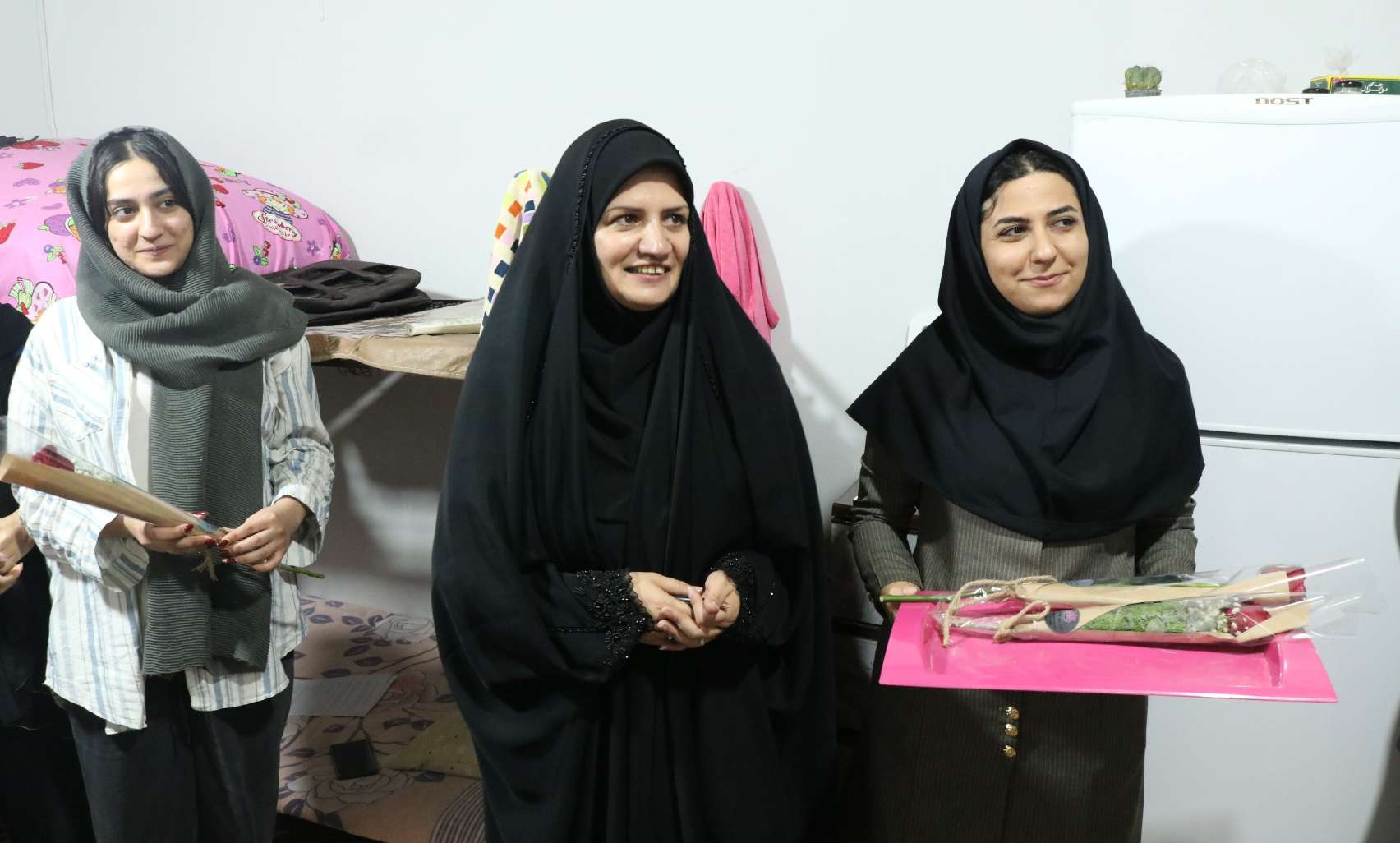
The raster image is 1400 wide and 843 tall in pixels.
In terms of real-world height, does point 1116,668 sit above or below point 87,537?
below

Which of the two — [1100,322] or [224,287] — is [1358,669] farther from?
[224,287]

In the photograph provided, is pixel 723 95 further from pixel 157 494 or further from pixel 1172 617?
pixel 1172 617

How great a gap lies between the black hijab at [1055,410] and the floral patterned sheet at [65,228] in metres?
1.46

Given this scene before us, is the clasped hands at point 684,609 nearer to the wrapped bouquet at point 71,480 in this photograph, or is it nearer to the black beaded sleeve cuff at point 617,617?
the black beaded sleeve cuff at point 617,617

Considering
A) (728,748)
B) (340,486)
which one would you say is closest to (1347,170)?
(728,748)

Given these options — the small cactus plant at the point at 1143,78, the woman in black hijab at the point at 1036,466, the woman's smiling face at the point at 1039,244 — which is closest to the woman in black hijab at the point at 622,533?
the woman in black hijab at the point at 1036,466

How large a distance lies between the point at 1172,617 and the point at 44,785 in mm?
1910

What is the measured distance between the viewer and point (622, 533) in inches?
54.3

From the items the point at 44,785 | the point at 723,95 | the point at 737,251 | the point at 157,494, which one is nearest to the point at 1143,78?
the point at 737,251

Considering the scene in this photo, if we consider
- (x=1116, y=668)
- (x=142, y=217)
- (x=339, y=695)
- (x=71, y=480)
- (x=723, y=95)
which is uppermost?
(x=723, y=95)

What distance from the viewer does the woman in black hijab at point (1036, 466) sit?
1384 mm

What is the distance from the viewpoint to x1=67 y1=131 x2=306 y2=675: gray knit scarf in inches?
59.6

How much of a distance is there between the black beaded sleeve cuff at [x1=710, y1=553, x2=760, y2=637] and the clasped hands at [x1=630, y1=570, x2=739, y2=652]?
12 mm

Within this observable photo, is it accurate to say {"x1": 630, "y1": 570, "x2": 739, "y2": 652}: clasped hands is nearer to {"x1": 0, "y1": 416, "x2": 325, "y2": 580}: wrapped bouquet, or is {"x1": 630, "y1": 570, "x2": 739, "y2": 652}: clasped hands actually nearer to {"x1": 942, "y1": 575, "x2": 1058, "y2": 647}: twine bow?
{"x1": 942, "y1": 575, "x2": 1058, "y2": 647}: twine bow
